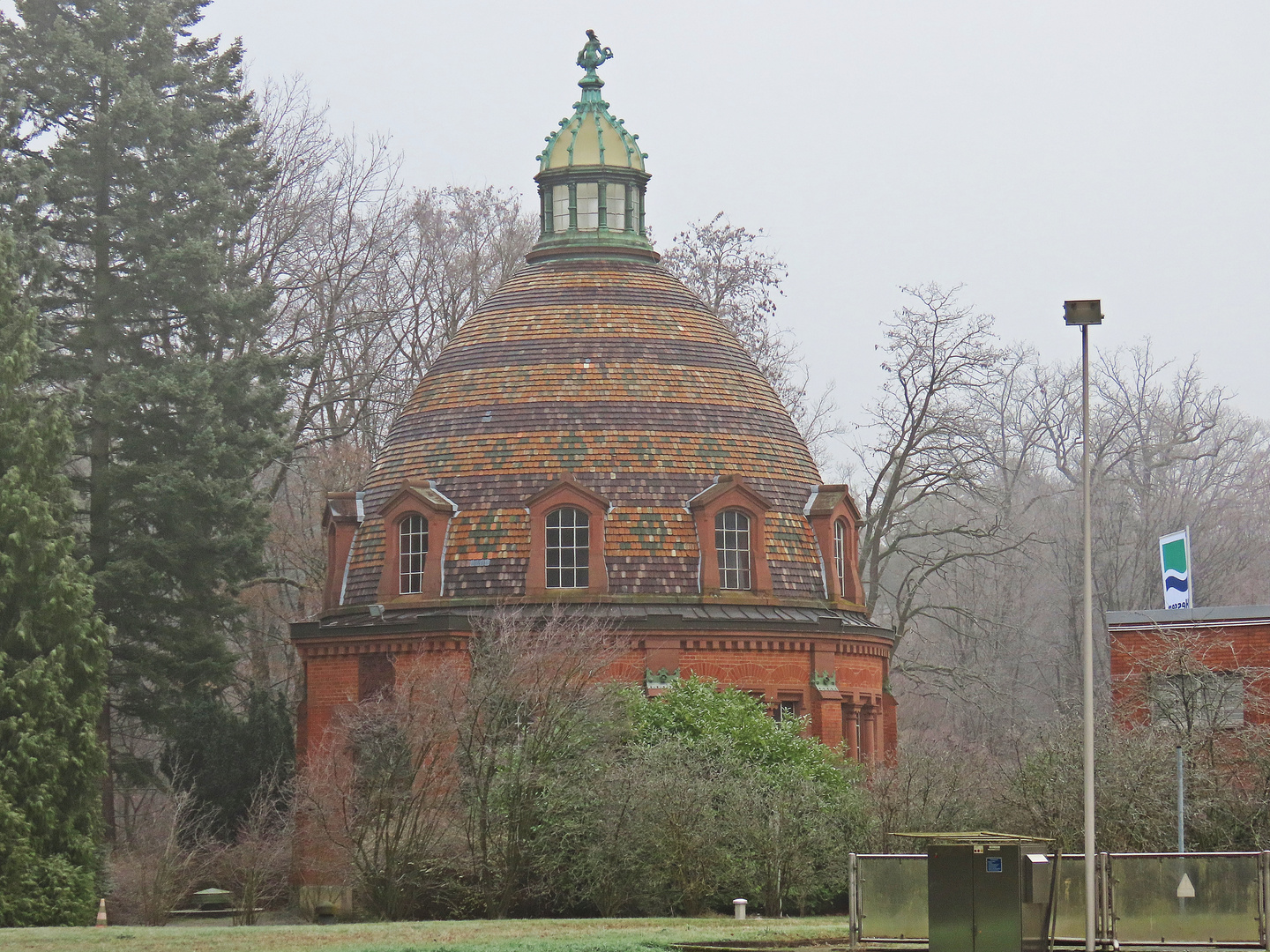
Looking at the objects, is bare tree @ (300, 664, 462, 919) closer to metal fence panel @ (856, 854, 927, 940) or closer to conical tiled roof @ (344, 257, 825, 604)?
conical tiled roof @ (344, 257, 825, 604)

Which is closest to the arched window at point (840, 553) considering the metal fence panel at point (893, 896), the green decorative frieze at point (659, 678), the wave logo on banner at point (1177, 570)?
the green decorative frieze at point (659, 678)

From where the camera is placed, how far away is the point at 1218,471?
220ft

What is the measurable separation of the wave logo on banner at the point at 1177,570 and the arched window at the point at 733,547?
7014 mm

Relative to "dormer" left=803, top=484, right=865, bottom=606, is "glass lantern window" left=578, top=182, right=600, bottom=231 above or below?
above

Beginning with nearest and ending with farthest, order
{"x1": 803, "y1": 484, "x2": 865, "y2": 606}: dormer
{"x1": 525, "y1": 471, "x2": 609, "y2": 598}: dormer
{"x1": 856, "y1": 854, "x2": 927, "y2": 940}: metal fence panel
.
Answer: {"x1": 856, "y1": 854, "x2": 927, "y2": 940}: metal fence panel
{"x1": 525, "y1": 471, "x2": 609, "y2": 598}: dormer
{"x1": 803, "y1": 484, "x2": 865, "y2": 606}: dormer

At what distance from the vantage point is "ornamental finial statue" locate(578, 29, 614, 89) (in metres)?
39.7

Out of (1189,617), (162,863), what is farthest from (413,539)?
(1189,617)

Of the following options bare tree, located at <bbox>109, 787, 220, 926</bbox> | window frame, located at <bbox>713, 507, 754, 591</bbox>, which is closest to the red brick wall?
window frame, located at <bbox>713, 507, 754, 591</bbox>

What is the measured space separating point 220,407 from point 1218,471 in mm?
38778

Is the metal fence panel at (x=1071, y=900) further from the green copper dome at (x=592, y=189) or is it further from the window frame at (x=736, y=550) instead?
the green copper dome at (x=592, y=189)

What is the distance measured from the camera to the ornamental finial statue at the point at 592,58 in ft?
130

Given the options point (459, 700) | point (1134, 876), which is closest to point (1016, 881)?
point (1134, 876)

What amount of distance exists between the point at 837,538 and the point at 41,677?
1434 cm

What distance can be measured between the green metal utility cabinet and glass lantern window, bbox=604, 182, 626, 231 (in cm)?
2170
